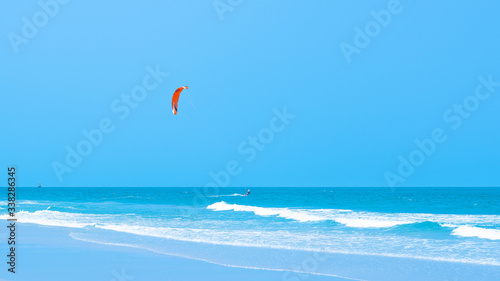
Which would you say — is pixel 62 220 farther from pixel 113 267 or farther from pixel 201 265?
pixel 201 265

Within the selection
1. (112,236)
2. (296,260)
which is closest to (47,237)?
(112,236)

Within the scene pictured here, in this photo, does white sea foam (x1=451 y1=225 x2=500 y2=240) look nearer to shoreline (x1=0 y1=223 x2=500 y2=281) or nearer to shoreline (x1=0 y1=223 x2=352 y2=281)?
shoreline (x1=0 y1=223 x2=500 y2=281)

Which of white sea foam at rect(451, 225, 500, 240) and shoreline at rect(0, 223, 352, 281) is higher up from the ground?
white sea foam at rect(451, 225, 500, 240)

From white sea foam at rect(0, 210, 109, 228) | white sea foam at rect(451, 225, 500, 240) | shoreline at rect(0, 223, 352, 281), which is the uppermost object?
A: white sea foam at rect(0, 210, 109, 228)

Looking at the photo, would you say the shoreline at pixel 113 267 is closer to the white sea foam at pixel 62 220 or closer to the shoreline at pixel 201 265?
the shoreline at pixel 201 265

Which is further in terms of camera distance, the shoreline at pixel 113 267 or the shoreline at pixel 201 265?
the shoreline at pixel 201 265

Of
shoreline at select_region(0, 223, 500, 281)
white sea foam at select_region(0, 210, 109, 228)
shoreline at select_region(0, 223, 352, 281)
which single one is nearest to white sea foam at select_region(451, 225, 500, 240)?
shoreline at select_region(0, 223, 500, 281)

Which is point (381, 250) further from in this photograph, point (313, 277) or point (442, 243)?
point (313, 277)

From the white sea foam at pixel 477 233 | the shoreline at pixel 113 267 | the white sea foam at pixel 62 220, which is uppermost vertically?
the white sea foam at pixel 62 220

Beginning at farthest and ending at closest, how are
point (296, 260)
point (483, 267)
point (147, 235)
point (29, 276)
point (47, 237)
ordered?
point (147, 235), point (47, 237), point (296, 260), point (483, 267), point (29, 276)

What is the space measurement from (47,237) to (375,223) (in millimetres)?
11787

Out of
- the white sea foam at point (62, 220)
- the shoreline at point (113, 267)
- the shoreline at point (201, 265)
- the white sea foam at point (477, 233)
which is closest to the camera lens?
the shoreline at point (113, 267)

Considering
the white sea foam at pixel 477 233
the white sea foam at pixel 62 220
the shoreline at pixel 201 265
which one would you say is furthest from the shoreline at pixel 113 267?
the white sea foam at pixel 477 233

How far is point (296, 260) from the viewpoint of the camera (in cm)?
1230
